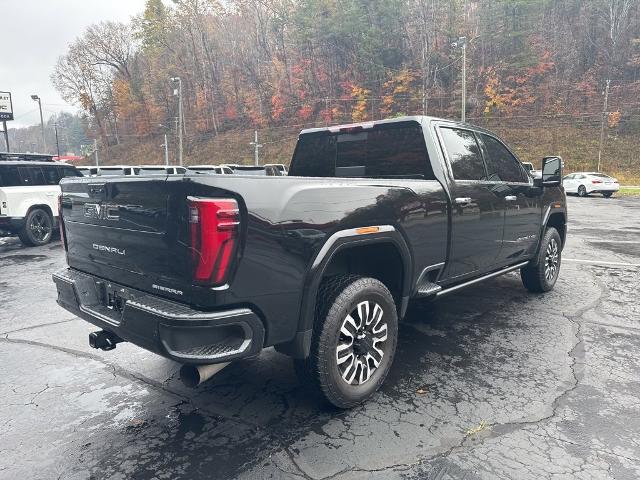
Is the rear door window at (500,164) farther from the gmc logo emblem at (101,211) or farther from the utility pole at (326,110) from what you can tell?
the utility pole at (326,110)

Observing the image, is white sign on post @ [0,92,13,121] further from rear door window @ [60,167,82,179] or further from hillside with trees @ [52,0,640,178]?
rear door window @ [60,167,82,179]

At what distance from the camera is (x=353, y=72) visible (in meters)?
53.1

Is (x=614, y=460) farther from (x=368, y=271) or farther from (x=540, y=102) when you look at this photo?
(x=540, y=102)

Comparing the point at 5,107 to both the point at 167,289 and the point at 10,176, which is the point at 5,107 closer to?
the point at 10,176

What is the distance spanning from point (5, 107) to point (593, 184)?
154ft

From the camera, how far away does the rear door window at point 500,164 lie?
448cm

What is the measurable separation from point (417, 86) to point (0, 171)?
46.1 metres

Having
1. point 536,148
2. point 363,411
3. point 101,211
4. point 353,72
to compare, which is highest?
point 353,72

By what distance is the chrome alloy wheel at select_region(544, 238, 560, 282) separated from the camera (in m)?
5.57

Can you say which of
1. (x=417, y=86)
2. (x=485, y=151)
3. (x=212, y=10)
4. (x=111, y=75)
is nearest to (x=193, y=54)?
(x=212, y=10)

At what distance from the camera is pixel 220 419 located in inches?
112

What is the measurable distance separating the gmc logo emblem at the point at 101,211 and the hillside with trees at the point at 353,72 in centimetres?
3887

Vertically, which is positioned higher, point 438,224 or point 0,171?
point 0,171

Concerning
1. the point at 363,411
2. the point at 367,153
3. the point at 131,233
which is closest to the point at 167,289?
the point at 131,233
